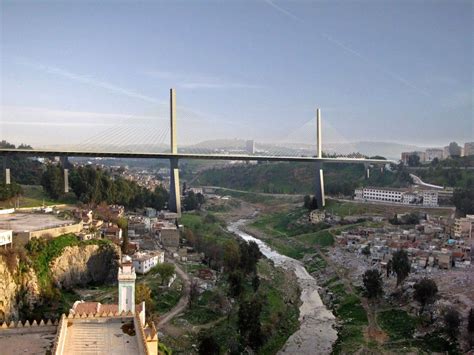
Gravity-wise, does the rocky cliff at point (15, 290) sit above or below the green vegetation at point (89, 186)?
below

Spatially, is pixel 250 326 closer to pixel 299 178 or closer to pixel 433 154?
pixel 299 178

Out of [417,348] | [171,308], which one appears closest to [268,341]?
[171,308]

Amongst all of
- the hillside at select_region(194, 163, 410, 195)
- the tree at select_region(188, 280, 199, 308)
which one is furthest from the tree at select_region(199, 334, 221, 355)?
the hillside at select_region(194, 163, 410, 195)

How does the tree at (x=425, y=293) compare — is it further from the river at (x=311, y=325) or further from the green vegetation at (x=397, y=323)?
the river at (x=311, y=325)

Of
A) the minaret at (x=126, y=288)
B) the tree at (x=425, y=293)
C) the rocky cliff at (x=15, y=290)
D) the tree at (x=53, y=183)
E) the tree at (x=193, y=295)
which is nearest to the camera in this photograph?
the minaret at (x=126, y=288)

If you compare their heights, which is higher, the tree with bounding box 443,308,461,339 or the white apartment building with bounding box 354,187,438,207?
the white apartment building with bounding box 354,187,438,207

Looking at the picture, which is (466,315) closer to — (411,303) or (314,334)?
(411,303)

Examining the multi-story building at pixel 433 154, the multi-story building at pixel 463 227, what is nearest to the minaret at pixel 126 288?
the multi-story building at pixel 463 227

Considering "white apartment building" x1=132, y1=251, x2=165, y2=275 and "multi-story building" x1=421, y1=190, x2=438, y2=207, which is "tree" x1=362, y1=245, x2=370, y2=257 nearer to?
"white apartment building" x1=132, y1=251, x2=165, y2=275
